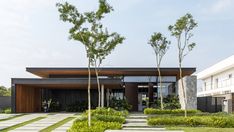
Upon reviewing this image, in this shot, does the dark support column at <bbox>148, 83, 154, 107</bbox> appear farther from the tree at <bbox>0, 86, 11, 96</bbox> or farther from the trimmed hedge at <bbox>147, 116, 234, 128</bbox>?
the tree at <bbox>0, 86, 11, 96</bbox>

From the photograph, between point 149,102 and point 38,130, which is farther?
point 149,102

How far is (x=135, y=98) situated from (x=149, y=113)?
11009 mm

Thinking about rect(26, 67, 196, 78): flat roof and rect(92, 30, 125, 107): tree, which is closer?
rect(92, 30, 125, 107): tree

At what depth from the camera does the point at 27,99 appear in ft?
113

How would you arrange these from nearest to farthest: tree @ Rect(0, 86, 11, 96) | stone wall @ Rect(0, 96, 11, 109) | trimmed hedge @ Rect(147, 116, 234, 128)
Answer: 1. trimmed hedge @ Rect(147, 116, 234, 128)
2. stone wall @ Rect(0, 96, 11, 109)
3. tree @ Rect(0, 86, 11, 96)

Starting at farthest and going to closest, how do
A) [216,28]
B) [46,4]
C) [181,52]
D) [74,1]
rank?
[216,28]
[181,52]
[46,4]
[74,1]

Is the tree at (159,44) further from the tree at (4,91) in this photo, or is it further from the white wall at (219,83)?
the tree at (4,91)

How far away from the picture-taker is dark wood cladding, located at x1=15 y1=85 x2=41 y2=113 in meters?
32.3

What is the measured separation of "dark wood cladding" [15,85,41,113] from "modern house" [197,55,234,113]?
1472 centimetres

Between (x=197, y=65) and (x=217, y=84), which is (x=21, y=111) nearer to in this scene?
(x=197, y=65)

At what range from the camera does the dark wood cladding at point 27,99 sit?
3231 centimetres

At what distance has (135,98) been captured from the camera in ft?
124

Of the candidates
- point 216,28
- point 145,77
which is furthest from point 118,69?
point 216,28

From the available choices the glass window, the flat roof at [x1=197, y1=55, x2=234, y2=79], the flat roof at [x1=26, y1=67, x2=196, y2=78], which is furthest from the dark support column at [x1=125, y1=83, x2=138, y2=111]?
the flat roof at [x1=197, y1=55, x2=234, y2=79]
